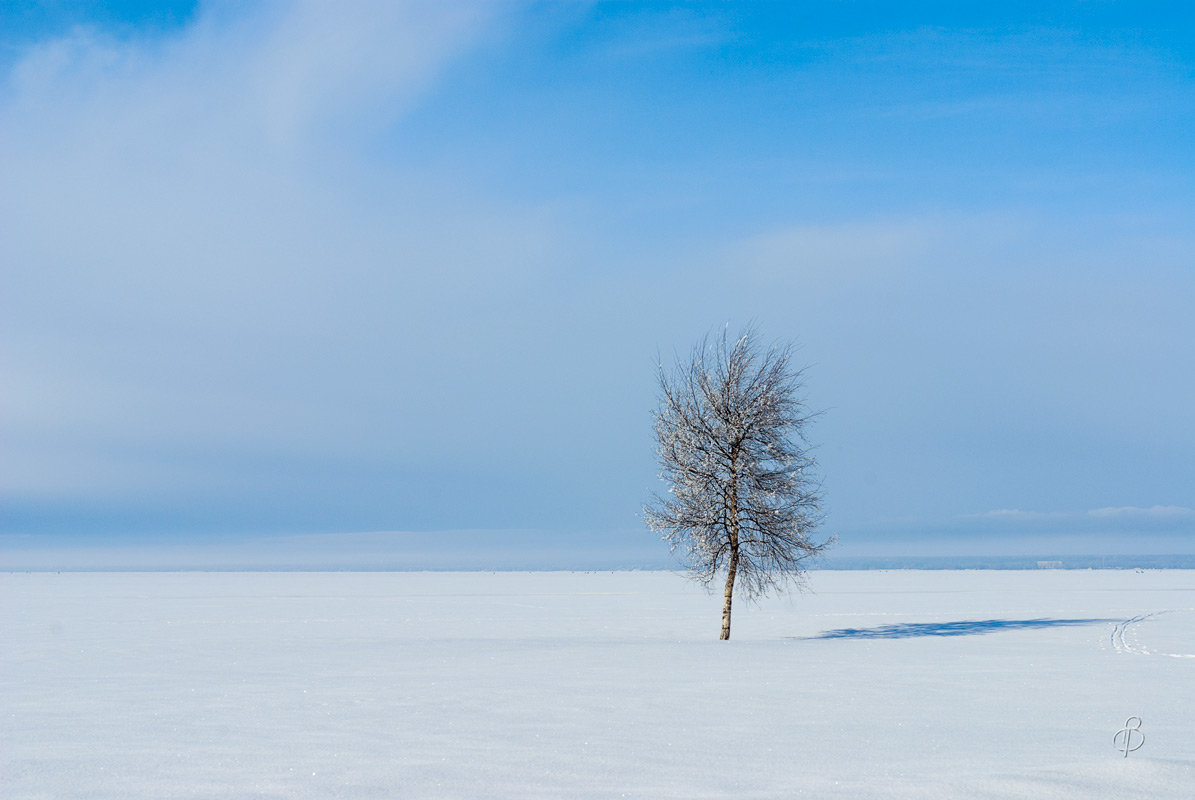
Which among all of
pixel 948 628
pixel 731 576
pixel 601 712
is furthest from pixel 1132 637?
pixel 601 712

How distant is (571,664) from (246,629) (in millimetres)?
18616

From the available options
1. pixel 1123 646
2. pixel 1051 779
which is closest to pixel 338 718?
pixel 1051 779

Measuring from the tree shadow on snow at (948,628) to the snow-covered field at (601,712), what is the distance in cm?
25

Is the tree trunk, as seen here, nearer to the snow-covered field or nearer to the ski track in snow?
the snow-covered field

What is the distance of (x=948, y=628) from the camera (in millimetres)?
34094

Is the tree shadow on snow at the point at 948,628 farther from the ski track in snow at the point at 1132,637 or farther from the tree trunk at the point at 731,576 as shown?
the tree trunk at the point at 731,576

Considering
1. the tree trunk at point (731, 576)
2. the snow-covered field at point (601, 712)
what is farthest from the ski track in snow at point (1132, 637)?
the tree trunk at point (731, 576)

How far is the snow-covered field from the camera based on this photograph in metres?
10.8

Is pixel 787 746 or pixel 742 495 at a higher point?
pixel 742 495

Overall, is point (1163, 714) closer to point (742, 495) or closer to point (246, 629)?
point (742, 495)

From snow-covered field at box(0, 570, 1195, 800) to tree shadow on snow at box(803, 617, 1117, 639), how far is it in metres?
0.25

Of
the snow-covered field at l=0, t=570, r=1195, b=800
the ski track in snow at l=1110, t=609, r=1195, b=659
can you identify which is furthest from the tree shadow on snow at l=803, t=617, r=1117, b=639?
the ski track in snow at l=1110, t=609, r=1195, b=659

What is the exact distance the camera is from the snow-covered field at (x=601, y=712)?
1084 cm

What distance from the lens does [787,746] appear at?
12.8 m
